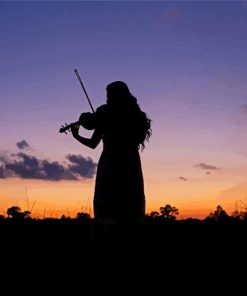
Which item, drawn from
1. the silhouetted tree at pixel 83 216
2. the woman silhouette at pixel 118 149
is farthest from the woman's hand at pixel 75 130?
the silhouetted tree at pixel 83 216

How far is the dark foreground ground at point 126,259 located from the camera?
7.74 m

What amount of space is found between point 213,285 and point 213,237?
4257 mm

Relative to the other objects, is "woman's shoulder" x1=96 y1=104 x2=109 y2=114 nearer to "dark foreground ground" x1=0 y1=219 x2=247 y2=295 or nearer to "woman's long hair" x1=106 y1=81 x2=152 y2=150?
"woman's long hair" x1=106 y1=81 x2=152 y2=150

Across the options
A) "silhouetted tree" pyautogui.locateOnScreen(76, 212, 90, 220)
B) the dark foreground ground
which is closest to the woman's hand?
the dark foreground ground

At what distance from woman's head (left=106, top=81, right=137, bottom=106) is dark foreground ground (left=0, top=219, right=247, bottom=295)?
1.70 m

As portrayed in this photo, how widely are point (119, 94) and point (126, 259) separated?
2.29 meters

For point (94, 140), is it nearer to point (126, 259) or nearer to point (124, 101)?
point (124, 101)

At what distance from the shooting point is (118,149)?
8008 mm

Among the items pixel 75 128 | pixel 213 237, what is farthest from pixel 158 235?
pixel 75 128

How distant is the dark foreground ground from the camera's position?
7742mm

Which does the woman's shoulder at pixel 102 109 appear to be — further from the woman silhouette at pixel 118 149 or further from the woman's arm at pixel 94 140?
the woman's arm at pixel 94 140

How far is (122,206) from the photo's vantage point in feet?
26.3

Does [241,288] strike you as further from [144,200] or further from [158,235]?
[158,235]

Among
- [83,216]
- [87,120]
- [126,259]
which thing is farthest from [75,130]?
[83,216]
